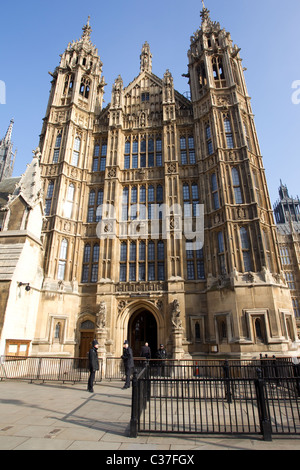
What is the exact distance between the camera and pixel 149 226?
21000 millimetres

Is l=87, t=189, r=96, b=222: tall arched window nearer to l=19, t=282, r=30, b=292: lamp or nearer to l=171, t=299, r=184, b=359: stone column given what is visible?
l=19, t=282, r=30, b=292: lamp

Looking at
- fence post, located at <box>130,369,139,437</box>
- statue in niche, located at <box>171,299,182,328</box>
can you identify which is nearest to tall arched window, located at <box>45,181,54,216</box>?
statue in niche, located at <box>171,299,182,328</box>

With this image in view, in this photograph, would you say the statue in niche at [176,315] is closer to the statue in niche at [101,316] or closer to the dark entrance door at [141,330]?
the dark entrance door at [141,330]

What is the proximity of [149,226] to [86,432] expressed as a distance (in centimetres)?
1650

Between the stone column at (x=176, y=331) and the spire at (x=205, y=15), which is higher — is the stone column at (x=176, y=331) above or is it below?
below

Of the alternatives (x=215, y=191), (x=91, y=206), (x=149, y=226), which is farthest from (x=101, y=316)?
(x=215, y=191)

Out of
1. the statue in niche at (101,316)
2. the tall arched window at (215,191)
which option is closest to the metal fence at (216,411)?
the statue in niche at (101,316)

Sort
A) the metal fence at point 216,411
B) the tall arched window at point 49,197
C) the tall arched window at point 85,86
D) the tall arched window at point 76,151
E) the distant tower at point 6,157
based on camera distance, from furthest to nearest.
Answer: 1. the distant tower at point 6,157
2. the tall arched window at point 85,86
3. the tall arched window at point 76,151
4. the tall arched window at point 49,197
5. the metal fence at point 216,411

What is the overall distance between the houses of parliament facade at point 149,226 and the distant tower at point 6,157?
32.8 meters

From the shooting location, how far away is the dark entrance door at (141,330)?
20.0 metres

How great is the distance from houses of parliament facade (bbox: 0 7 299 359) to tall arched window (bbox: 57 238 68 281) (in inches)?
3.3

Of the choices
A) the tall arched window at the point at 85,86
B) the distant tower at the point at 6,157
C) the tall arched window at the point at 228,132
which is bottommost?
the tall arched window at the point at 228,132

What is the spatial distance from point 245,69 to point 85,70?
15.5 m

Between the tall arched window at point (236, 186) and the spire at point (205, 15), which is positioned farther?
the spire at point (205, 15)
